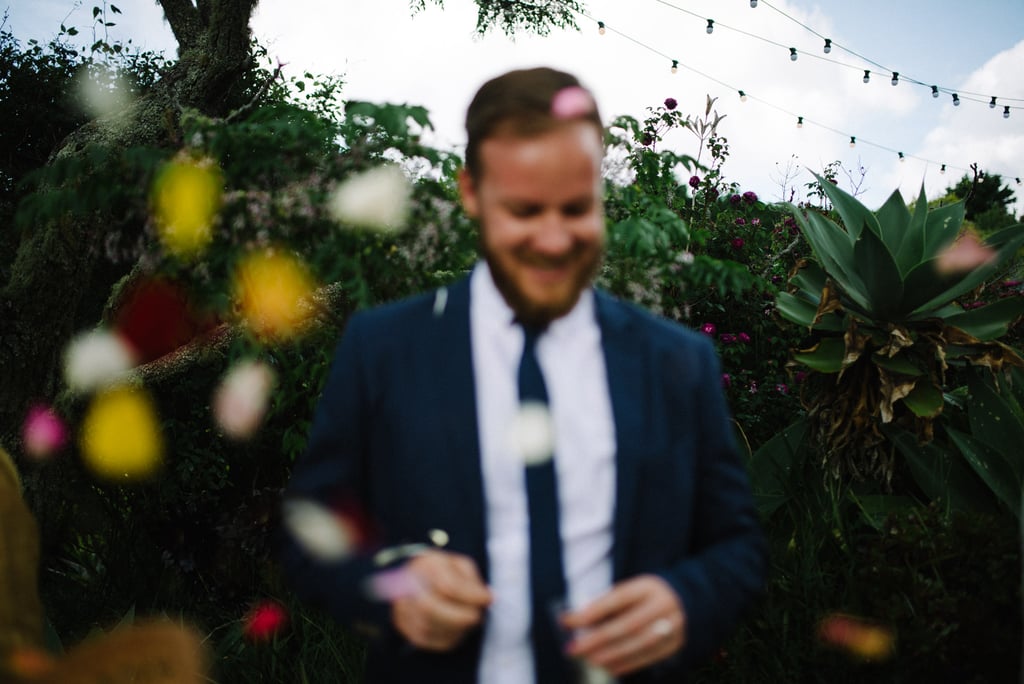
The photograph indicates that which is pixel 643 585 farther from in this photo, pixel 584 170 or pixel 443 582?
pixel 584 170

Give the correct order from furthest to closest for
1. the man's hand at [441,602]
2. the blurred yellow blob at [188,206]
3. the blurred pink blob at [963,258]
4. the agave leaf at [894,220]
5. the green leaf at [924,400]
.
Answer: the agave leaf at [894,220]
the blurred pink blob at [963,258]
the green leaf at [924,400]
the blurred yellow blob at [188,206]
the man's hand at [441,602]

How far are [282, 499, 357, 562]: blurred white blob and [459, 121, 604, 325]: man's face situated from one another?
1.26 feet

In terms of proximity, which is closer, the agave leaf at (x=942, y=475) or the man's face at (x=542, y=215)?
the man's face at (x=542, y=215)

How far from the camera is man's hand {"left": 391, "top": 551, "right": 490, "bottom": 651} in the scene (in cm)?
84

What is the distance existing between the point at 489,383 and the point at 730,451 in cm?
37

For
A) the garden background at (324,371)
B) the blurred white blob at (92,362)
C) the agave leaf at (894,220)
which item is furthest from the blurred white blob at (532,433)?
the blurred white blob at (92,362)

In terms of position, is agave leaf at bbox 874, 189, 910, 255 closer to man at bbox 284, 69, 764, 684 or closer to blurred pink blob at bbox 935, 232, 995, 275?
blurred pink blob at bbox 935, 232, 995, 275

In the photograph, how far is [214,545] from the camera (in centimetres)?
338

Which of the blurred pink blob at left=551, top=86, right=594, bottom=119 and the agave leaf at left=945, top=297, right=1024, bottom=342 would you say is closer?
the blurred pink blob at left=551, top=86, right=594, bottom=119

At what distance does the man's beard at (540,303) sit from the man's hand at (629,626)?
0.36m

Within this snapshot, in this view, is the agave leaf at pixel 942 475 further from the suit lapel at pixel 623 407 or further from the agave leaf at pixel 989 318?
the suit lapel at pixel 623 407

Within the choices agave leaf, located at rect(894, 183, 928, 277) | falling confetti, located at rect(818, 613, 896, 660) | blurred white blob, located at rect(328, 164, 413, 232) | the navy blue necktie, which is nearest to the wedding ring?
the navy blue necktie

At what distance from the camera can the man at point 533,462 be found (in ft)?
3.01

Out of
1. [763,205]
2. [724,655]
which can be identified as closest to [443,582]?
[724,655]
